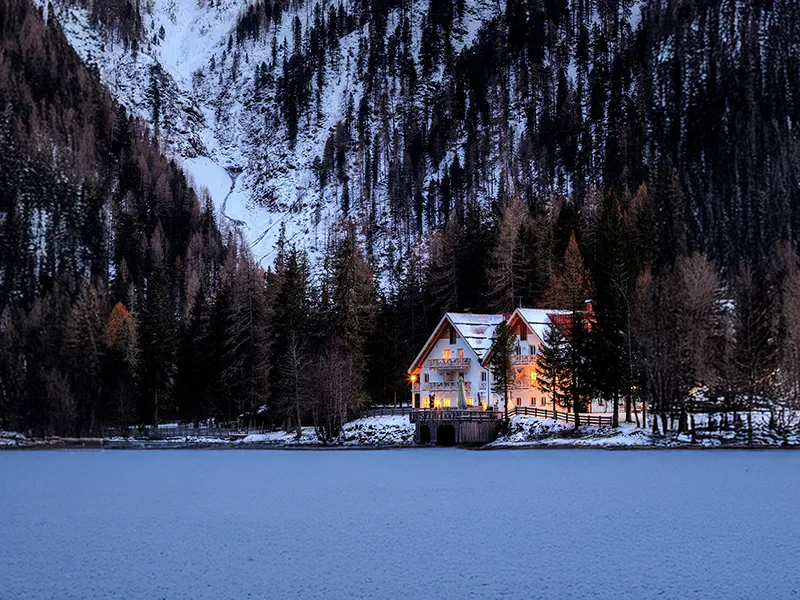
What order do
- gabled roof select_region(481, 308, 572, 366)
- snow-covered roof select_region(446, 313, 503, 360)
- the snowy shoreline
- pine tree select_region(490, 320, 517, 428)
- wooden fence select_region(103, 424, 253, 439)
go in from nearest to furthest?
the snowy shoreline < pine tree select_region(490, 320, 517, 428) < gabled roof select_region(481, 308, 572, 366) < snow-covered roof select_region(446, 313, 503, 360) < wooden fence select_region(103, 424, 253, 439)

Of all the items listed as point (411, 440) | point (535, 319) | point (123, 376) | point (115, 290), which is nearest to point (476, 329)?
point (535, 319)

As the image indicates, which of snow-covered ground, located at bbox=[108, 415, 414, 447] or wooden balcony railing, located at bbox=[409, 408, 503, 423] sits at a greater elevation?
wooden balcony railing, located at bbox=[409, 408, 503, 423]

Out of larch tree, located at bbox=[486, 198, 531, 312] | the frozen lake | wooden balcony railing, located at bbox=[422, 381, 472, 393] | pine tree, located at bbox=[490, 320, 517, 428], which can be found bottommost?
the frozen lake

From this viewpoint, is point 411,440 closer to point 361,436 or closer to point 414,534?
point 361,436

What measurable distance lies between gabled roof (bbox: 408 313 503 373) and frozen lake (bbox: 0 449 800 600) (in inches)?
1239

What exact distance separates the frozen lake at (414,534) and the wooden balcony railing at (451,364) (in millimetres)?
31939

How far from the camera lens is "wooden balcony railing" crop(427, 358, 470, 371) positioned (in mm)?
81812

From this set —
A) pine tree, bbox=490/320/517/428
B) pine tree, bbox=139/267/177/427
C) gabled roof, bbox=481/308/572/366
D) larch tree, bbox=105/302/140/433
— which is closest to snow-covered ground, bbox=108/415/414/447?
pine tree, bbox=490/320/517/428

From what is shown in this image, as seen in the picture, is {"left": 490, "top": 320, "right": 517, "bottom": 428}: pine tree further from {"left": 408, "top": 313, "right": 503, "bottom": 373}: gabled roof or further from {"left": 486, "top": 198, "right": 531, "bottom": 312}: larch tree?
{"left": 486, "top": 198, "right": 531, "bottom": 312}: larch tree

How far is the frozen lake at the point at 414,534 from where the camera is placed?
19109 millimetres

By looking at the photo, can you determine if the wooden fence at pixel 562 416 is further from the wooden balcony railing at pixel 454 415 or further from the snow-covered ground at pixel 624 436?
the wooden balcony railing at pixel 454 415

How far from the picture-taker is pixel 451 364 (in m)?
82.2

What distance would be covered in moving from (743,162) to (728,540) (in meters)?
149

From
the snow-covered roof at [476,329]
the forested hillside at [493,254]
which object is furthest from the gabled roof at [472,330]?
the forested hillside at [493,254]
